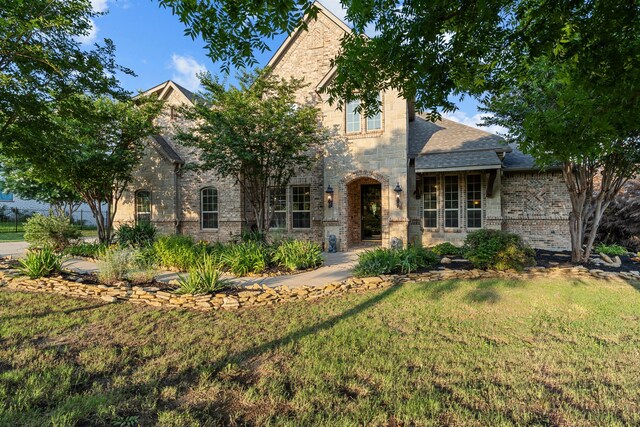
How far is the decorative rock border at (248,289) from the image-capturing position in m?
5.83

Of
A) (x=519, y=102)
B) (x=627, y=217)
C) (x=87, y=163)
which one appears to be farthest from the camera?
(x=627, y=217)

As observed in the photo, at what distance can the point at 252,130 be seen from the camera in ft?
33.0

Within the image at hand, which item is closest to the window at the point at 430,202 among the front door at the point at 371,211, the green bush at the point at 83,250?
the front door at the point at 371,211

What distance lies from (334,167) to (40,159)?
29.4 feet

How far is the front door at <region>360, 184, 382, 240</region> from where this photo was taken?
14.4m

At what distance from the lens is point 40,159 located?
778 cm

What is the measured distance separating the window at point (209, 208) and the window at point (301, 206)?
3.88 metres

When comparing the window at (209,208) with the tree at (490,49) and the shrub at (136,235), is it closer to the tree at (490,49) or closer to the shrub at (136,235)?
the shrub at (136,235)

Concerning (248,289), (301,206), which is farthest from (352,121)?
(248,289)

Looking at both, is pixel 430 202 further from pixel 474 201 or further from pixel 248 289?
pixel 248 289

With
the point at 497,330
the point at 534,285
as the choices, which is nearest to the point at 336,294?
the point at 497,330

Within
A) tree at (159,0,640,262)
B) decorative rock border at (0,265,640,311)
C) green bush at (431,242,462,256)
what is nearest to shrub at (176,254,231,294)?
decorative rock border at (0,265,640,311)

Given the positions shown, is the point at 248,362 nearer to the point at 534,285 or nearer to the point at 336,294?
the point at 336,294

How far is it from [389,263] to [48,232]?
12374 mm
